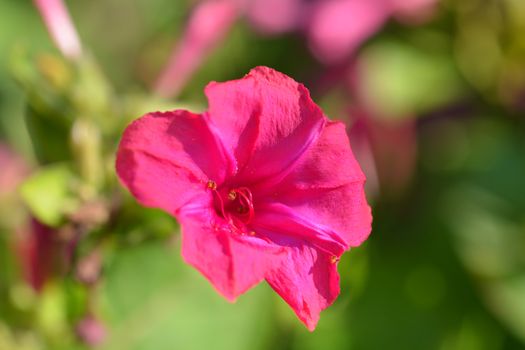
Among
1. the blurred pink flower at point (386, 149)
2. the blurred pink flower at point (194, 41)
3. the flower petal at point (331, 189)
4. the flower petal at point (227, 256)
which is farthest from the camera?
the blurred pink flower at point (386, 149)

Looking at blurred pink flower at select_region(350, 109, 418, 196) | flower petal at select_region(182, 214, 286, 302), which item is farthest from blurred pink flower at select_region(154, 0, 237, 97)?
flower petal at select_region(182, 214, 286, 302)

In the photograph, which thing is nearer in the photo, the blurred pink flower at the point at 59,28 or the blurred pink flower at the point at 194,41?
the blurred pink flower at the point at 59,28

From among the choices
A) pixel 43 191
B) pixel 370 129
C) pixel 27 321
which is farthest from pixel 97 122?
pixel 370 129

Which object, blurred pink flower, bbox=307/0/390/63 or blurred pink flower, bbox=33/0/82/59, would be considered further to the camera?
blurred pink flower, bbox=307/0/390/63

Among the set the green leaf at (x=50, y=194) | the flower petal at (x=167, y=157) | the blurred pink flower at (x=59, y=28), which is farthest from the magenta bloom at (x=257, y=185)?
the blurred pink flower at (x=59, y=28)

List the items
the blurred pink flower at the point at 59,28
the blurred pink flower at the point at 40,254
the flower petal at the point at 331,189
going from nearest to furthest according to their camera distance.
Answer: the flower petal at the point at 331,189 < the blurred pink flower at the point at 40,254 < the blurred pink flower at the point at 59,28

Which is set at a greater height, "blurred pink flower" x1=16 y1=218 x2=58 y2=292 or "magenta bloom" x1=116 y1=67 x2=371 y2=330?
"magenta bloom" x1=116 y1=67 x2=371 y2=330

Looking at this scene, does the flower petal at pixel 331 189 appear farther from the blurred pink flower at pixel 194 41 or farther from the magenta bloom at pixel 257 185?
the blurred pink flower at pixel 194 41

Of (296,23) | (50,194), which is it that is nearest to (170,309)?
(50,194)

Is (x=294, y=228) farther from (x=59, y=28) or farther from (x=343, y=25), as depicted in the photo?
(x=343, y=25)

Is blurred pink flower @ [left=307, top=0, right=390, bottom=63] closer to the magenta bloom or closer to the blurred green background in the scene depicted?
the blurred green background
